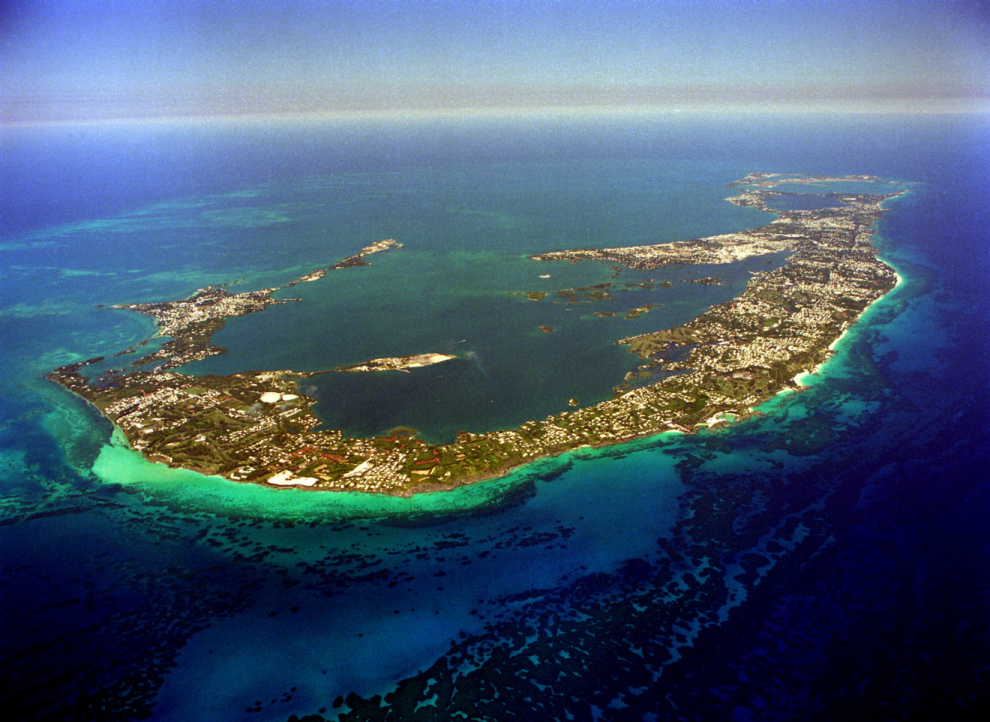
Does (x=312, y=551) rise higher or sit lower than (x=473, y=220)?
lower

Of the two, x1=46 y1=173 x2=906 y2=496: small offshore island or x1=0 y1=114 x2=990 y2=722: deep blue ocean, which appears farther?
x1=46 y1=173 x2=906 y2=496: small offshore island

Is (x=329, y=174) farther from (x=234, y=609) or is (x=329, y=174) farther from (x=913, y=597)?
(x=913, y=597)

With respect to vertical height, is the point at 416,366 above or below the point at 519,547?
above

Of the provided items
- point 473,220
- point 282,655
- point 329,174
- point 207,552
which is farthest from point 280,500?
point 329,174

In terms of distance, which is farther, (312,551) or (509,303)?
(509,303)

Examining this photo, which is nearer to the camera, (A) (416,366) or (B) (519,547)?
(B) (519,547)

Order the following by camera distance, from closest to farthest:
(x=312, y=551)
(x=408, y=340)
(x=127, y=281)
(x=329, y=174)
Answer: (x=312, y=551) < (x=408, y=340) < (x=127, y=281) < (x=329, y=174)

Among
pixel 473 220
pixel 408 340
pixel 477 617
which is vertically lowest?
pixel 477 617

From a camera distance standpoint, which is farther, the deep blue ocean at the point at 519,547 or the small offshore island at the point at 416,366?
the small offshore island at the point at 416,366
